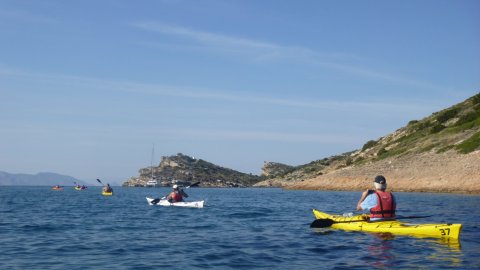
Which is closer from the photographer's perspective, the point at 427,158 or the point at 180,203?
the point at 180,203

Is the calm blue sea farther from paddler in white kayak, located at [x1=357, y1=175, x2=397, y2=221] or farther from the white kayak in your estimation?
the white kayak

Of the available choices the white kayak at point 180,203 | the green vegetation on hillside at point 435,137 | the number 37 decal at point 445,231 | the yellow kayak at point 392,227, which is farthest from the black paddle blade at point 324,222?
the green vegetation on hillside at point 435,137

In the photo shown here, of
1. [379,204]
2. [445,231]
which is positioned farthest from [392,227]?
[445,231]

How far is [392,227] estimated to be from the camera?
20344 millimetres

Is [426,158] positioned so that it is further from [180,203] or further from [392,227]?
[392,227]

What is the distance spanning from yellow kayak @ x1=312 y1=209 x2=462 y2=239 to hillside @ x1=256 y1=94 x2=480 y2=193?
3660 centimetres

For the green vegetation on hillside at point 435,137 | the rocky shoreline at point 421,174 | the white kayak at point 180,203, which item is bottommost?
the white kayak at point 180,203

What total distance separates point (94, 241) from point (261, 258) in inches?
296

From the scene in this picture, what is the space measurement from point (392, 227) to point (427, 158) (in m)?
50.0

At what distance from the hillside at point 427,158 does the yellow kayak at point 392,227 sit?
120 feet

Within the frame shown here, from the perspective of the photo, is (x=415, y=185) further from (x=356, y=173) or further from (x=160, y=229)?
(x=160, y=229)

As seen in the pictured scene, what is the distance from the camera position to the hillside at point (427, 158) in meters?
58.2

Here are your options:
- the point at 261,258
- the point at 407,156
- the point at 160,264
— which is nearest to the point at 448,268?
the point at 261,258

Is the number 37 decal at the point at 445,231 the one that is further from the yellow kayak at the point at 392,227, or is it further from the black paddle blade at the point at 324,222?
the black paddle blade at the point at 324,222
